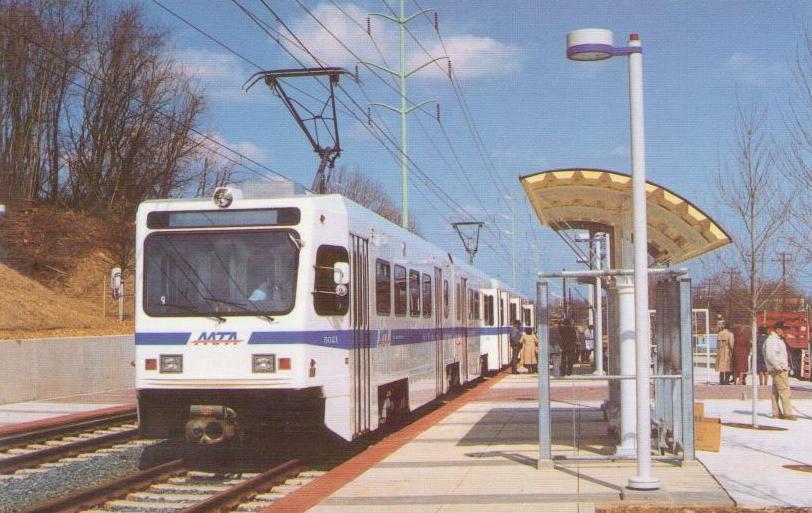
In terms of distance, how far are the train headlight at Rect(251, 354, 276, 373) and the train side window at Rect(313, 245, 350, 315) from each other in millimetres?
754

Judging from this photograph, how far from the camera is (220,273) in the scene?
40.0 ft

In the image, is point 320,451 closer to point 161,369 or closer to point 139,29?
point 161,369

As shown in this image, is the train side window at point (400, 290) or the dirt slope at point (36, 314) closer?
the train side window at point (400, 290)

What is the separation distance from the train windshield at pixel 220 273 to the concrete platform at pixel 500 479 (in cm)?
225

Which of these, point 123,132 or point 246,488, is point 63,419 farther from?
point 123,132

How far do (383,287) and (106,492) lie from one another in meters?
5.06

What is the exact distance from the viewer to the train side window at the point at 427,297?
17.8 meters

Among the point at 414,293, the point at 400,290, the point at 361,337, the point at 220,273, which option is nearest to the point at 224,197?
the point at 220,273

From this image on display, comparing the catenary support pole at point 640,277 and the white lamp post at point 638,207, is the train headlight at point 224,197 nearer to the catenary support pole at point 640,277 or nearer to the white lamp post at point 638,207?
the white lamp post at point 638,207

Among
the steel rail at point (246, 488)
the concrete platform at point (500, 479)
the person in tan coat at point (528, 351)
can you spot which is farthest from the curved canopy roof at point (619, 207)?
the person in tan coat at point (528, 351)

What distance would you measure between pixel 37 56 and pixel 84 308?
43.2 feet

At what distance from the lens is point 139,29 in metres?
47.0

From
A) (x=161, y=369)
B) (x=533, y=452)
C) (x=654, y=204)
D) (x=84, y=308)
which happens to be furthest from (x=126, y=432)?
(x=84, y=308)

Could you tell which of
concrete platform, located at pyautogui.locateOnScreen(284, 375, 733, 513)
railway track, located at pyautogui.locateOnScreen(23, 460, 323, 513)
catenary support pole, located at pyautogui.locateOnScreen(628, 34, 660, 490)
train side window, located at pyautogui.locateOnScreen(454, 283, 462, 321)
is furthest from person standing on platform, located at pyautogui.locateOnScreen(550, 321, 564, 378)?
catenary support pole, located at pyautogui.locateOnScreen(628, 34, 660, 490)
